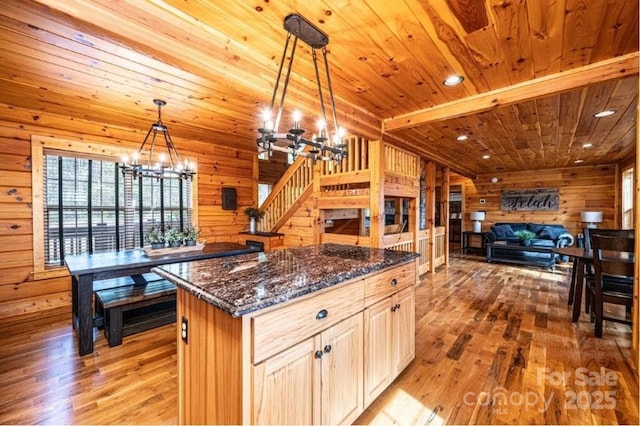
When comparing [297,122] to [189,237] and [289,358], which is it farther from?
[189,237]

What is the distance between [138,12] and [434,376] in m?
3.17

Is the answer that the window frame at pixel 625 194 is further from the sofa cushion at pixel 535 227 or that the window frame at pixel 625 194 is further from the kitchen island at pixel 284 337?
the kitchen island at pixel 284 337

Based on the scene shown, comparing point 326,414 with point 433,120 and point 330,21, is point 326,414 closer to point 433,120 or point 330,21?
point 330,21

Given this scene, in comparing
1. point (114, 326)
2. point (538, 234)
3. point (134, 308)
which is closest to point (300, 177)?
point (134, 308)

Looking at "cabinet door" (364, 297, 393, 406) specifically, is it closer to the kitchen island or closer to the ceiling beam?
the kitchen island

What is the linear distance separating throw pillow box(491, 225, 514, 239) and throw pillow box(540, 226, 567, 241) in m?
0.68

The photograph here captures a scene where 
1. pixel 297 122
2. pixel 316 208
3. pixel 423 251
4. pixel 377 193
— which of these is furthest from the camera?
pixel 423 251

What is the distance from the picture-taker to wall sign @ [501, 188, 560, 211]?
24.4ft

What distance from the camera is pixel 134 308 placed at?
2809mm

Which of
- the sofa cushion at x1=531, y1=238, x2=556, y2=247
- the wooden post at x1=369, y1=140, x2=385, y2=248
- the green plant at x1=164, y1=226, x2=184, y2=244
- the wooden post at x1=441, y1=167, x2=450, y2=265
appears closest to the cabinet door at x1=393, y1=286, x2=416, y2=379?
the wooden post at x1=369, y1=140, x2=385, y2=248

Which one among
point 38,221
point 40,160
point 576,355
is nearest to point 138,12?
point 40,160

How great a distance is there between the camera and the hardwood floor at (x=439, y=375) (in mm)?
1732

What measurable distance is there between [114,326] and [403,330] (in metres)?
2.65

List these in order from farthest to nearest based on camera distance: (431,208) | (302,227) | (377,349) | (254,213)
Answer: (431,208) < (254,213) < (302,227) < (377,349)
